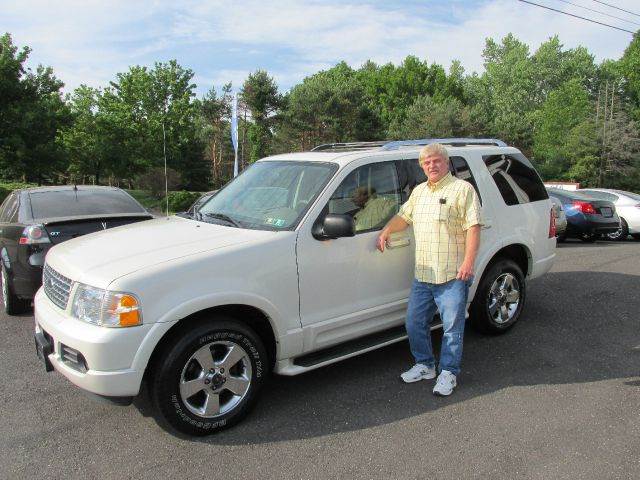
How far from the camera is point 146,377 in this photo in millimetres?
3330

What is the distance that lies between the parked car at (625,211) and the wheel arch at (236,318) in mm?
12502

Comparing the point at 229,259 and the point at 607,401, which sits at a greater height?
the point at 229,259

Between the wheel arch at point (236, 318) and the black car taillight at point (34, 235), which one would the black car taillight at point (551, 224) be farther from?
the black car taillight at point (34, 235)

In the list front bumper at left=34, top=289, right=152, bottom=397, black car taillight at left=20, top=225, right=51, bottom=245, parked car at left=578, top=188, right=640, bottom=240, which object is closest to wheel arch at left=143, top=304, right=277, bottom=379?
front bumper at left=34, top=289, right=152, bottom=397

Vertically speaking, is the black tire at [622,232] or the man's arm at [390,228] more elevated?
the man's arm at [390,228]

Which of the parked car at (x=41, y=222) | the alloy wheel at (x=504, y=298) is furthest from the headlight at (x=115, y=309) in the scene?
the alloy wheel at (x=504, y=298)

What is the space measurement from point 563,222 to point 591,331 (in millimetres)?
7347

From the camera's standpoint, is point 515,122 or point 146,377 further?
point 515,122

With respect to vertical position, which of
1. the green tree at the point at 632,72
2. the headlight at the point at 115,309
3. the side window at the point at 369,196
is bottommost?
the headlight at the point at 115,309

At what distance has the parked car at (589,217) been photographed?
13.0 metres

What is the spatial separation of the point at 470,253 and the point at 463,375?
1.19m

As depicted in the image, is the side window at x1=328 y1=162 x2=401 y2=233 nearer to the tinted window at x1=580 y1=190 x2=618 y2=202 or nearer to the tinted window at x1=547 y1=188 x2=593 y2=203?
the tinted window at x1=547 y1=188 x2=593 y2=203

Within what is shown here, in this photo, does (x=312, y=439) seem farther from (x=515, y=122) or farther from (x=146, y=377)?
(x=515, y=122)

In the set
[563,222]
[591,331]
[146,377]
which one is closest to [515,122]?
[563,222]
